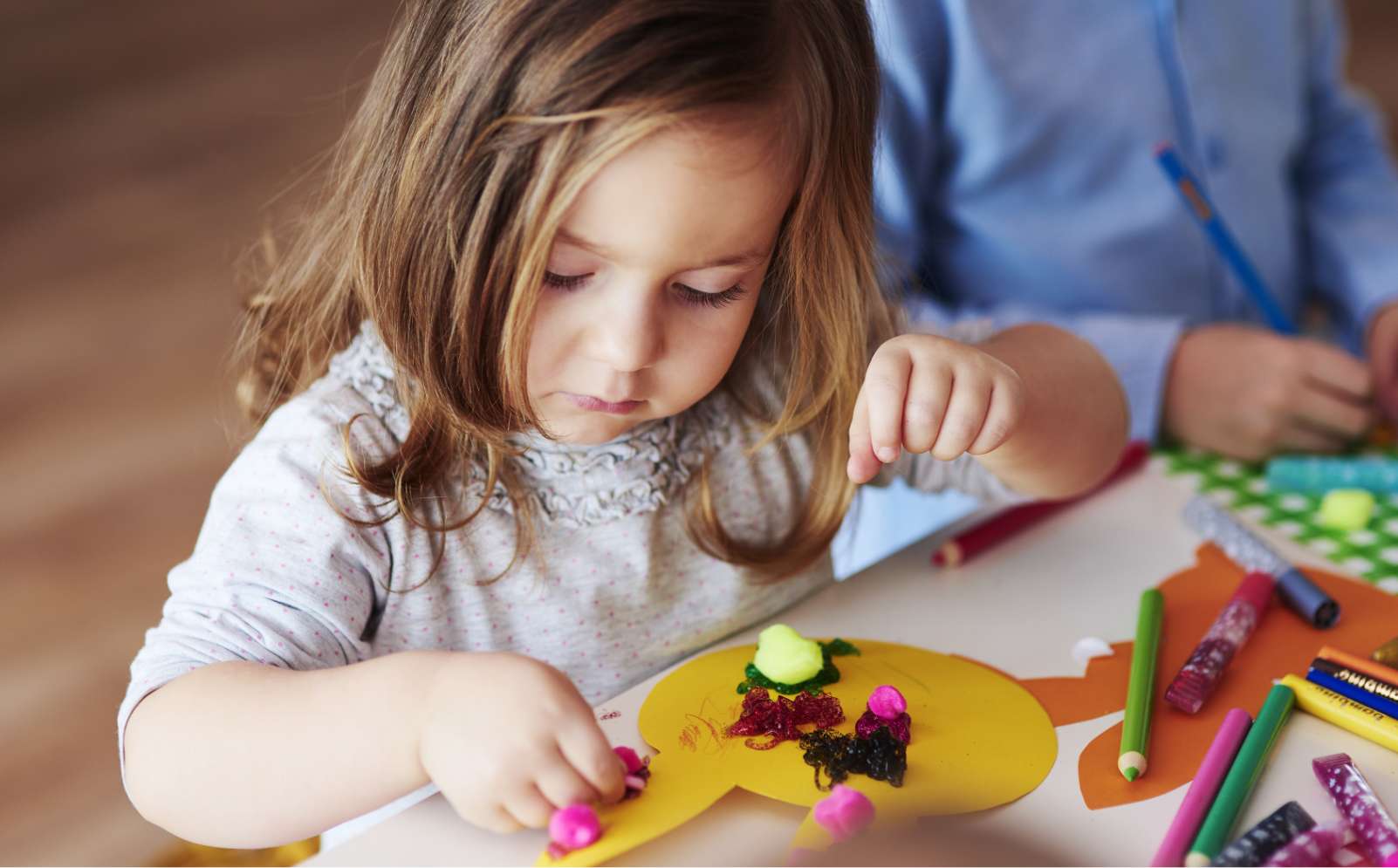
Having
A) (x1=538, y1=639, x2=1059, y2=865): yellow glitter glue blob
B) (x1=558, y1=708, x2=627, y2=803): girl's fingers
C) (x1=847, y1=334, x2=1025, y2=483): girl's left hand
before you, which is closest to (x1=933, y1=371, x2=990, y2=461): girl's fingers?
(x1=847, y1=334, x2=1025, y2=483): girl's left hand

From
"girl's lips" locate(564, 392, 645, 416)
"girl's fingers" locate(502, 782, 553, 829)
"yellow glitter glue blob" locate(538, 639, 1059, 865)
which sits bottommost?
"yellow glitter glue blob" locate(538, 639, 1059, 865)

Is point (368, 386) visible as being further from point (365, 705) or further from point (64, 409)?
point (64, 409)

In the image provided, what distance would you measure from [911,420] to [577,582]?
0.22m

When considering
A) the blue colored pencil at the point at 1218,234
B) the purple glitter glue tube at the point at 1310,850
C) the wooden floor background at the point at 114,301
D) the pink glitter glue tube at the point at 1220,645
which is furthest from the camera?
the wooden floor background at the point at 114,301

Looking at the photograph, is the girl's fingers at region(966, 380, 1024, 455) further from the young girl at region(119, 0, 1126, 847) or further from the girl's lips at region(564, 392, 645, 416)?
the girl's lips at region(564, 392, 645, 416)

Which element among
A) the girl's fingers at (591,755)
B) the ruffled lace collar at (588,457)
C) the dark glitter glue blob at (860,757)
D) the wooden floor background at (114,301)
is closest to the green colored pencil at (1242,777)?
the dark glitter glue blob at (860,757)

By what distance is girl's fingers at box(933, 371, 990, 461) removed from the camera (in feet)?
1.94

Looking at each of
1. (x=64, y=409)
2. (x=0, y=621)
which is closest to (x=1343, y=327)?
(x=0, y=621)

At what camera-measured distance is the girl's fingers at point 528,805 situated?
474 millimetres

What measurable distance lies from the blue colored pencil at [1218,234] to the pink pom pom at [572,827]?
575 mm

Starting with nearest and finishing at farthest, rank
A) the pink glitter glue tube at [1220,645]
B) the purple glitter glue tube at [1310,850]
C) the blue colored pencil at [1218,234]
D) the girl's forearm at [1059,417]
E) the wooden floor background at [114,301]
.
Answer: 1. the purple glitter glue tube at [1310,850]
2. the pink glitter glue tube at [1220,645]
3. the girl's forearm at [1059,417]
4. the blue colored pencil at [1218,234]
5. the wooden floor background at [114,301]

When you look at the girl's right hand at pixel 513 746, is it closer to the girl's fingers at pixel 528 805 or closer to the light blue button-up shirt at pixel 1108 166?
the girl's fingers at pixel 528 805

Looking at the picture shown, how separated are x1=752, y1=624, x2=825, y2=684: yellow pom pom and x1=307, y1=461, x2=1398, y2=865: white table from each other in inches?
1.8

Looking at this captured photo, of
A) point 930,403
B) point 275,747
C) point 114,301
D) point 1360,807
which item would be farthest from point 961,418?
point 114,301
